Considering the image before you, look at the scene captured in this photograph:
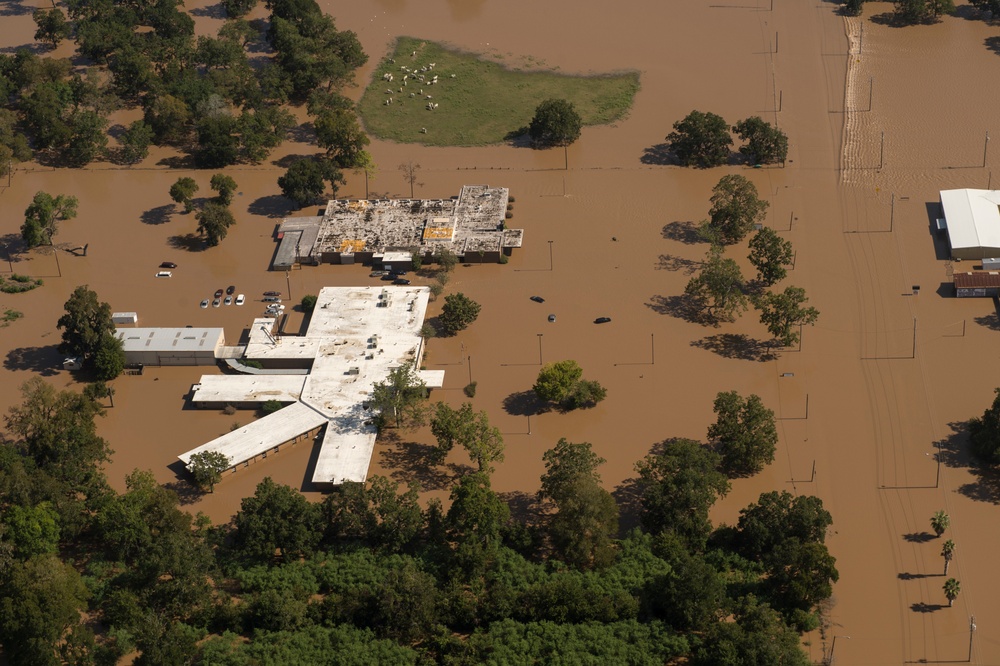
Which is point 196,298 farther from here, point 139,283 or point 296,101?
point 296,101

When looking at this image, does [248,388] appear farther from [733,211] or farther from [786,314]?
[733,211]

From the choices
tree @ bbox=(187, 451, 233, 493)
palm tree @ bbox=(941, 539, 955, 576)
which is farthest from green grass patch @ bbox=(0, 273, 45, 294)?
palm tree @ bbox=(941, 539, 955, 576)

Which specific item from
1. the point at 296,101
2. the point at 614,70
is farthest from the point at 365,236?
the point at 614,70

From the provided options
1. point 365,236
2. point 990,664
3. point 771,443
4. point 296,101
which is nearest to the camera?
point 990,664

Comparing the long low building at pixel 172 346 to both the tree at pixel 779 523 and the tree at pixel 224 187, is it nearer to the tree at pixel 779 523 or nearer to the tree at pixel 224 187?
the tree at pixel 224 187

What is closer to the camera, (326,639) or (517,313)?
(326,639)

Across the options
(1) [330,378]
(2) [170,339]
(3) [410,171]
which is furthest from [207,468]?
(3) [410,171]
